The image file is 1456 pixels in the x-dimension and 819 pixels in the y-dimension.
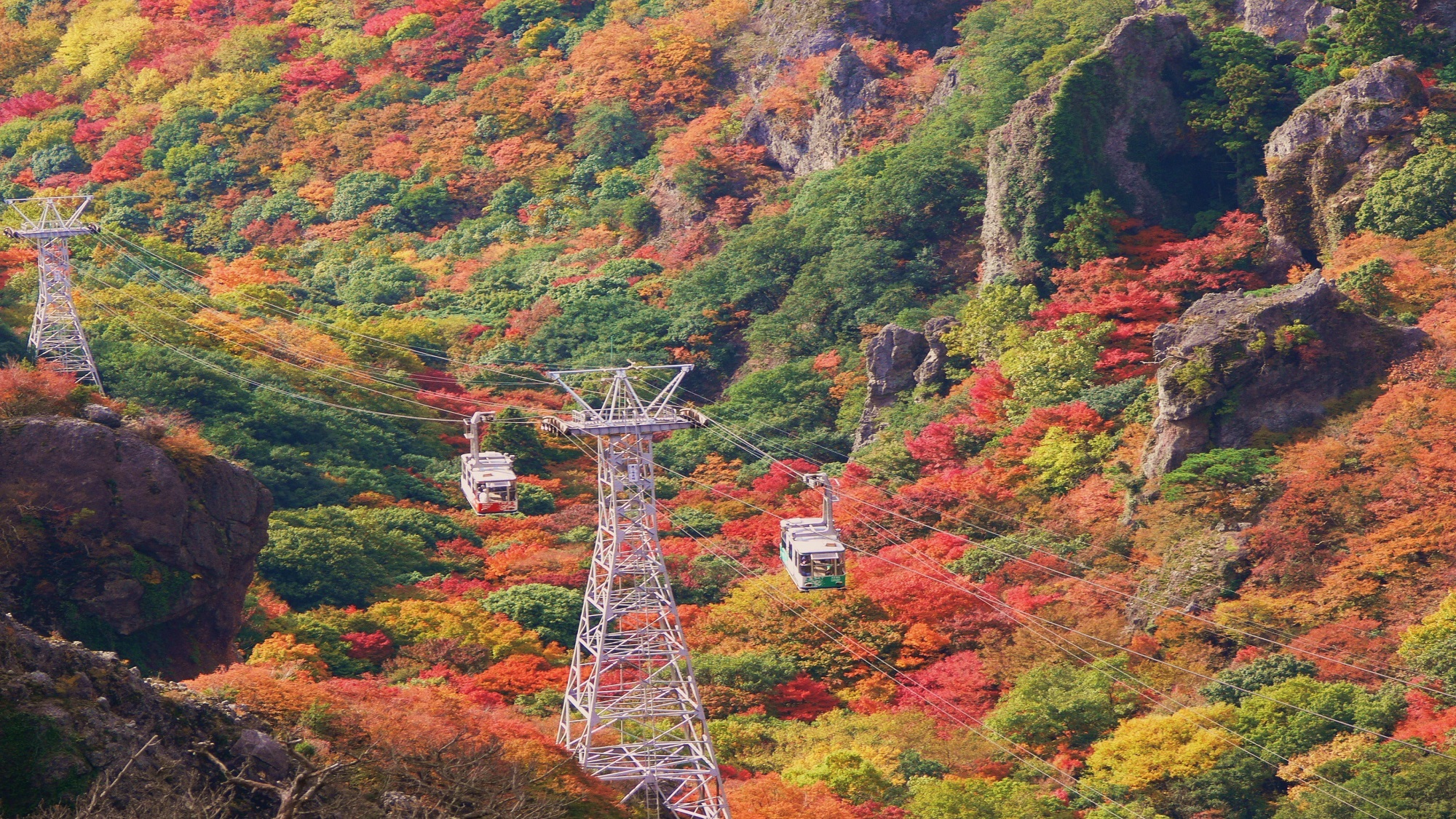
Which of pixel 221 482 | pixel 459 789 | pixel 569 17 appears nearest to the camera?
pixel 459 789

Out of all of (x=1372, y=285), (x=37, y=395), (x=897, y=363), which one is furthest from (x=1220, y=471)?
(x=37, y=395)

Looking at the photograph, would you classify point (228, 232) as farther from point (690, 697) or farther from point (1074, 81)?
point (690, 697)

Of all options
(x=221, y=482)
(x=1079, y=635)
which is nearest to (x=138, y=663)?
(x=221, y=482)

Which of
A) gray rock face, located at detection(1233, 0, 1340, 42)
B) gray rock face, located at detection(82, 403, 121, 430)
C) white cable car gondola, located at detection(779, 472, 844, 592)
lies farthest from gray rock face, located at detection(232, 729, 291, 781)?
gray rock face, located at detection(1233, 0, 1340, 42)

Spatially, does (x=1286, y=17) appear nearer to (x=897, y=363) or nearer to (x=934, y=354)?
(x=934, y=354)

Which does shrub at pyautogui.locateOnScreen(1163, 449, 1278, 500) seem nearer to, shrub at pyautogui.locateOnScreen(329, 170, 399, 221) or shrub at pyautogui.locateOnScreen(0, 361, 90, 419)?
shrub at pyautogui.locateOnScreen(0, 361, 90, 419)

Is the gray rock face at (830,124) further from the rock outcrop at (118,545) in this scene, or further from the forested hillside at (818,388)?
the rock outcrop at (118,545)
